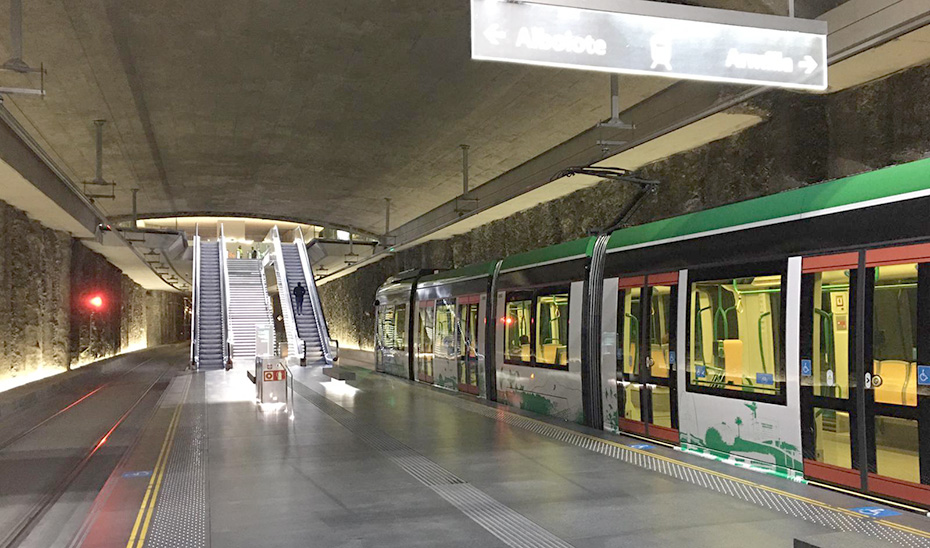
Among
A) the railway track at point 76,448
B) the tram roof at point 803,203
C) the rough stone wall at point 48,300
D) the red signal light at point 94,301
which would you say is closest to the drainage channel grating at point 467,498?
the railway track at point 76,448

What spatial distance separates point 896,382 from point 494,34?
367cm

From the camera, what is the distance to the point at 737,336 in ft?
21.8

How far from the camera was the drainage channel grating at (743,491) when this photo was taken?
452 centimetres

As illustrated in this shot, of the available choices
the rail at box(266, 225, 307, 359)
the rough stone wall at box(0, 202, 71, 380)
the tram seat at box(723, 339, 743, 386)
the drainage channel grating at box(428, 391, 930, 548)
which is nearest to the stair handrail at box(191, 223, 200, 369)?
the rail at box(266, 225, 307, 359)

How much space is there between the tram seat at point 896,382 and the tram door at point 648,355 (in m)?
2.50

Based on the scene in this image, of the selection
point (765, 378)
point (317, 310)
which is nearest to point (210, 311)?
point (317, 310)

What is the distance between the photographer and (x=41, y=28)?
31.4 feet

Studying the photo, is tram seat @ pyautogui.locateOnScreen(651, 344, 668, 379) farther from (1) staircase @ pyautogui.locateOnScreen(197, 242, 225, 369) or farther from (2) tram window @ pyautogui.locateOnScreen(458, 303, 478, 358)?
(1) staircase @ pyautogui.locateOnScreen(197, 242, 225, 369)

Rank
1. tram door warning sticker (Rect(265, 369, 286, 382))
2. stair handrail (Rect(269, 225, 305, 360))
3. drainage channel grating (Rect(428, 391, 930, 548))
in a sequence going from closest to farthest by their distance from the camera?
drainage channel grating (Rect(428, 391, 930, 548)) → tram door warning sticker (Rect(265, 369, 286, 382)) → stair handrail (Rect(269, 225, 305, 360))

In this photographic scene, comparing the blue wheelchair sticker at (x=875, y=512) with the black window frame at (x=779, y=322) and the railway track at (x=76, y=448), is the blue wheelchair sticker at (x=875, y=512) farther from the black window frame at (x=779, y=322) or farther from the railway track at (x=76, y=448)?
the railway track at (x=76, y=448)

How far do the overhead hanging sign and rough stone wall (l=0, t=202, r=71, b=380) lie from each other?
14.3 metres

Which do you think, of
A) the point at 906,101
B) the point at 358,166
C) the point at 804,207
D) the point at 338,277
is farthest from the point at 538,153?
the point at 338,277

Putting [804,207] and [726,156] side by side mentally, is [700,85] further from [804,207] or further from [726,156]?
[804,207]

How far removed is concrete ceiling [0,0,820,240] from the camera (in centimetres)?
959
